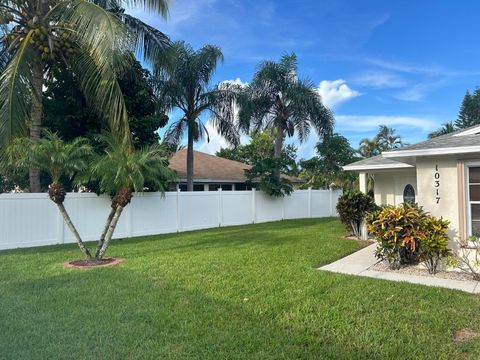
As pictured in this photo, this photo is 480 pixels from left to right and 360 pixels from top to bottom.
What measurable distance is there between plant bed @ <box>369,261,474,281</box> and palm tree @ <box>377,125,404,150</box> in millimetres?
31883

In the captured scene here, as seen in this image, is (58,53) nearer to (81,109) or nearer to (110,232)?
(81,109)

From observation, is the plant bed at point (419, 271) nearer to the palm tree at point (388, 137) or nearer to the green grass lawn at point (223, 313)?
the green grass lawn at point (223, 313)

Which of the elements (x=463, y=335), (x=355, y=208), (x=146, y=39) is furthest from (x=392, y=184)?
(x=463, y=335)

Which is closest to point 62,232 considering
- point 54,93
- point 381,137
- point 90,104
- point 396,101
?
point 90,104

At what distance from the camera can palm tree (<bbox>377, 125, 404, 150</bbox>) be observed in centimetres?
3885

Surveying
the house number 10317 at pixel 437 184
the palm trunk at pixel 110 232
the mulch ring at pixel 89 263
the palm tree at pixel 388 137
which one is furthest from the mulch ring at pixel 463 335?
the palm tree at pixel 388 137

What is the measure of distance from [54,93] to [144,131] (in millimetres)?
3545

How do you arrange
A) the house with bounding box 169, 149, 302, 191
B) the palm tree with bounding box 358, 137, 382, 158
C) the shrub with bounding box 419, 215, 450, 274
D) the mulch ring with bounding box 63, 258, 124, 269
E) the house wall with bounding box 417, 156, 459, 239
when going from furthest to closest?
the palm tree with bounding box 358, 137, 382, 158, the house with bounding box 169, 149, 302, 191, the mulch ring with bounding box 63, 258, 124, 269, the house wall with bounding box 417, 156, 459, 239, the shrub with bounding box 419, 215, 450, 274

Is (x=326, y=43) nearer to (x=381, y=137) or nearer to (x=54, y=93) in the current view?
(x=54, y=93)

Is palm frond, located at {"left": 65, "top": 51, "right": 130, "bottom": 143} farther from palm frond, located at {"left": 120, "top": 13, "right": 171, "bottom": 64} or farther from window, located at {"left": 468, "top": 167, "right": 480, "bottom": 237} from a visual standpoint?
window, located at {"left": 468, "top": 167, "right": 480, "bottom": 237}

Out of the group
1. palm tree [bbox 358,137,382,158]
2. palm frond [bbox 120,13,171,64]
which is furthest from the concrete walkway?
palm tree [bbox 358,137,382,158]

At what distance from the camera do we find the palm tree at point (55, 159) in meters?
8.91

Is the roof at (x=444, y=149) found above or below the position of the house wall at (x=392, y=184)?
above

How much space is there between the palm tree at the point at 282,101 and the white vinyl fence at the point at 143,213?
341cm
